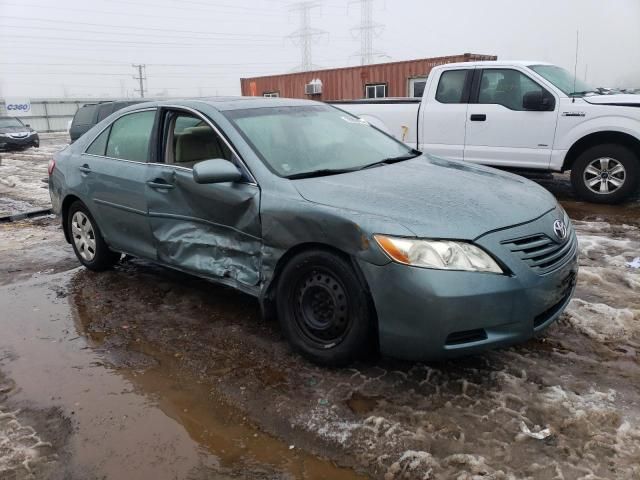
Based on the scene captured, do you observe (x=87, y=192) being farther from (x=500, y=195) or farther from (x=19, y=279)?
(x=500, y=195)

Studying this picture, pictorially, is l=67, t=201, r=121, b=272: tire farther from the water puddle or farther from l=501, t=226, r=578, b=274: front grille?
l=501, t=226, r=578, b=274: front grille

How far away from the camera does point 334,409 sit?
116 inches

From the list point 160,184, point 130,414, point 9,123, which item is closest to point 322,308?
point 130,414

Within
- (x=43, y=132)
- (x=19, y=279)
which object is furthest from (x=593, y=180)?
(x=43, y=132)

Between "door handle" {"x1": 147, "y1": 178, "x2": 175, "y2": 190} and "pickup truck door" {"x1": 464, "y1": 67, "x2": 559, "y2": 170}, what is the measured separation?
5408mm

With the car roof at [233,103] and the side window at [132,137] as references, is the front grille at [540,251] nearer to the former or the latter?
the car roof at [233,103]

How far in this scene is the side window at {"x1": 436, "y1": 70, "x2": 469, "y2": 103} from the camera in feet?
27.4

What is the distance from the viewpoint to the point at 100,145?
5.02 metres

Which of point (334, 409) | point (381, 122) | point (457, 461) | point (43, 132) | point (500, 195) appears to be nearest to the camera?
point (457, 461)

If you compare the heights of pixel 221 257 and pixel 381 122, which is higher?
pixel 381 122

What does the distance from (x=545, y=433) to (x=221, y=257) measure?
2235 mm

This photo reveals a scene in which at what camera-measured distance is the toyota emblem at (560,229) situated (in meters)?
3.19

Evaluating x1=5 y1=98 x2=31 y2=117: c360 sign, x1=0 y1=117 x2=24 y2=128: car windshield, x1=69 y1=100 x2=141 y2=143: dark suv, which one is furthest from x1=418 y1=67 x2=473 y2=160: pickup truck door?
x1=5 y1=98 x2=31 y2=117: c360 sign

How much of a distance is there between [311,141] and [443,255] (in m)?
1.58
